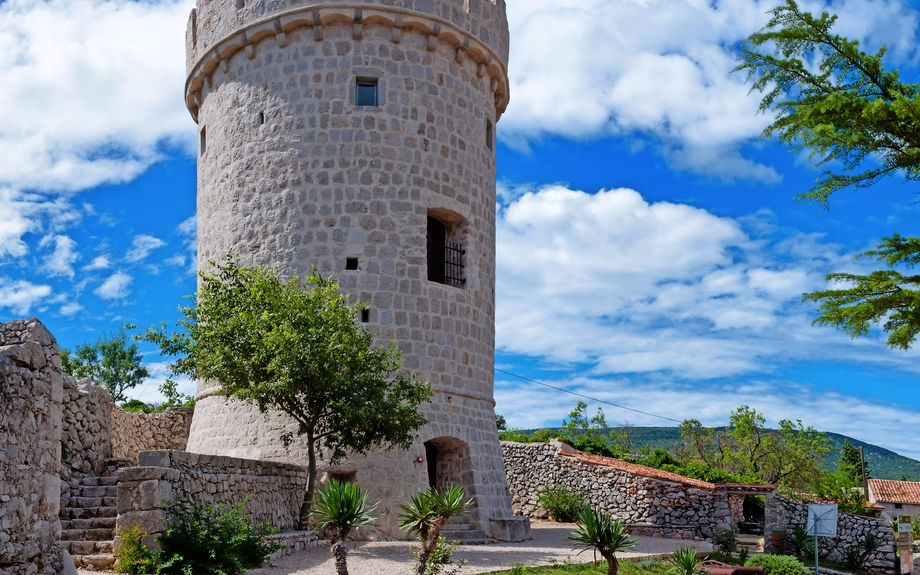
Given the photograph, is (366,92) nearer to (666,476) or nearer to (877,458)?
(666,476)

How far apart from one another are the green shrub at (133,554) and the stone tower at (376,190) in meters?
5.58

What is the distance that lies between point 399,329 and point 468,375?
192 centimetres

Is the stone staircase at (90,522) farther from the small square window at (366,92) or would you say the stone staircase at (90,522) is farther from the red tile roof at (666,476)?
the red tile roof at (666,476)

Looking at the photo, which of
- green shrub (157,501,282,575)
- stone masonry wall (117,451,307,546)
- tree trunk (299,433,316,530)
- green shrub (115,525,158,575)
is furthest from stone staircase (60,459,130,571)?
tree trunk (299,433,316,530)

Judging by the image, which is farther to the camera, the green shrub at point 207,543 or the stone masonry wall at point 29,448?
the green shrub at point 207,543

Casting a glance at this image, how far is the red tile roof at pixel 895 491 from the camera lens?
4916 cm

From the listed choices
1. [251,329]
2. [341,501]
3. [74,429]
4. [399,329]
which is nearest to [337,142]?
[399,329]

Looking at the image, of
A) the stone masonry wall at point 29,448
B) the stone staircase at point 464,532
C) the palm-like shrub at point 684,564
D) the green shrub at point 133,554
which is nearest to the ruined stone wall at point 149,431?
the stone staircase at point 464,532

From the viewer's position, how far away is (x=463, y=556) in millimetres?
13117

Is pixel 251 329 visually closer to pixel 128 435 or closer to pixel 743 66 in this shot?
pixel 128 435

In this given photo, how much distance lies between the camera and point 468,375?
57.3 feet

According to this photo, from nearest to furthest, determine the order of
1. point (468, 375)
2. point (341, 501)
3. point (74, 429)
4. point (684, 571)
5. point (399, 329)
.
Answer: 1. point (341, 501)
2. point (684, 571)
3. point (74, 429)
4. point (399, 329)
5. point (468, 375)

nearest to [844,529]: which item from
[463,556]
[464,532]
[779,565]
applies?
[779,565]

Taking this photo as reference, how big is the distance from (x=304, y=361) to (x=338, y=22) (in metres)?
7.44
